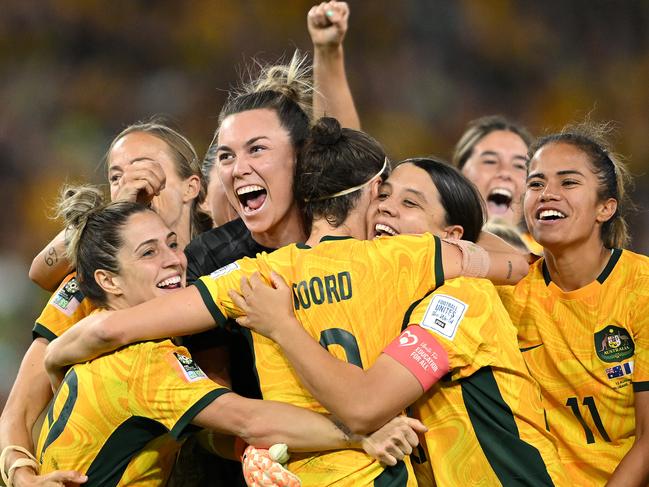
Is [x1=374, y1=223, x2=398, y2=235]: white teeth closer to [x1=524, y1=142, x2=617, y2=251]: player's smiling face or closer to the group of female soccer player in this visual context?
the group of female soccer player

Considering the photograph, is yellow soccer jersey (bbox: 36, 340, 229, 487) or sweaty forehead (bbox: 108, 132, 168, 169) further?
sweaty forehead (bbox: 108, 132, 168, 169)

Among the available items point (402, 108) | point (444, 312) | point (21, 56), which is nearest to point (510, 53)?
point (402, 108)

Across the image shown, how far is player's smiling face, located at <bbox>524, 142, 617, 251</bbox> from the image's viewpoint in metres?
3.33

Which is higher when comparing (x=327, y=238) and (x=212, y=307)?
(x=327, y=238)

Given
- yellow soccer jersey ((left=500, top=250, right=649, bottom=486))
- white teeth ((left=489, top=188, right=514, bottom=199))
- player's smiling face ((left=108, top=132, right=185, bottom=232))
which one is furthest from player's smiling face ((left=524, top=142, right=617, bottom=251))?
white teeth ((left=489, top=188, right=514, bottom=199))

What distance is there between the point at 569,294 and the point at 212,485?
1.48m

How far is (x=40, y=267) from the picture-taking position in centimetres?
350

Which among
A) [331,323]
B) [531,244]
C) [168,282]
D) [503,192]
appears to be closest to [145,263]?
[168,282]

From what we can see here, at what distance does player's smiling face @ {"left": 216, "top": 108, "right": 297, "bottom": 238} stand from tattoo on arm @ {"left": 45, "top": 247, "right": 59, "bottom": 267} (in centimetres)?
69

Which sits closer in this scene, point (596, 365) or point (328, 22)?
point (596, 365)

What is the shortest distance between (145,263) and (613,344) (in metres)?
1.57

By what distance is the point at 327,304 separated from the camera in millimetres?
2703

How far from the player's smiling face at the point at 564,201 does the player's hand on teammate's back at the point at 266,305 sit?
3.66 ft

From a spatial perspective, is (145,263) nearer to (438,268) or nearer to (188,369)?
(188,369)
